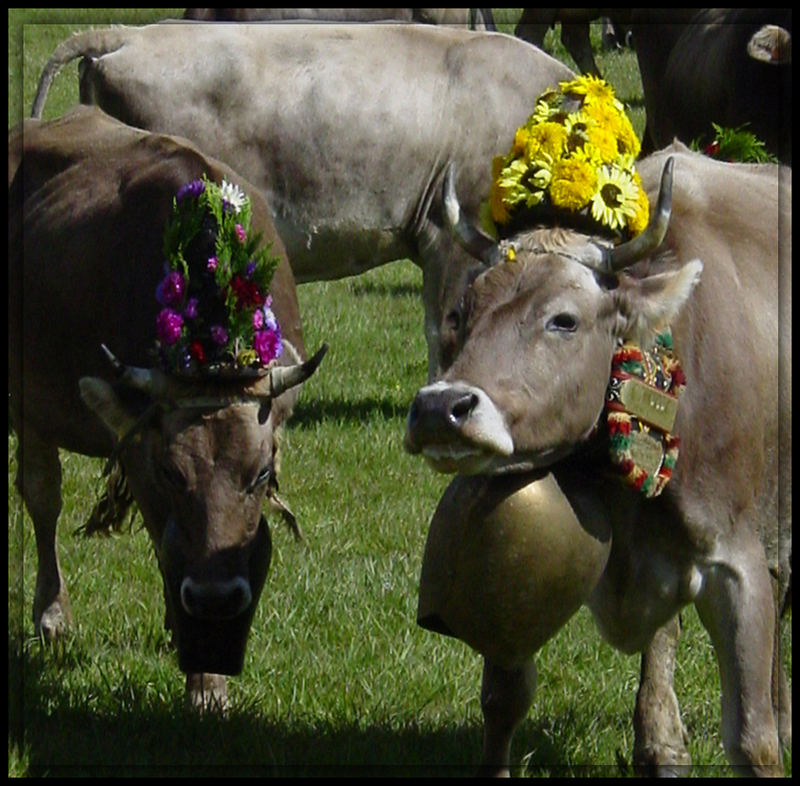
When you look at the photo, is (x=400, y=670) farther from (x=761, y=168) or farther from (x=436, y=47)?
(x=436, y=47)

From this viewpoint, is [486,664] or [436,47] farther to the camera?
[436,47]

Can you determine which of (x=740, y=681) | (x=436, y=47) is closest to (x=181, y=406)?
(x=740, y=681)

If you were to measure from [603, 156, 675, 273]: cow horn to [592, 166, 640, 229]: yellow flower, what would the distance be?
0.09m

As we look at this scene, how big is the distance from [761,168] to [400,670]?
223 centimetres

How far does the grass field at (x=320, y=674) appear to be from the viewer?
17.3 feet

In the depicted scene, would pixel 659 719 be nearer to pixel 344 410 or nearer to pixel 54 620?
pixel 54 620

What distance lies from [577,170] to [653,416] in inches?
28.1

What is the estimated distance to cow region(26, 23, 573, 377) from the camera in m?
8.82

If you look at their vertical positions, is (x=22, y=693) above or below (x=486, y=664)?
below

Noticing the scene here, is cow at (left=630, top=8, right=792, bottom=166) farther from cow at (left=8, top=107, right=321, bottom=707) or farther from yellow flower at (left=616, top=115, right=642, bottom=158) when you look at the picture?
yellow flower at (left=616, top=115, right=642, bottom=158)

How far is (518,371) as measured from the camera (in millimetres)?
4309

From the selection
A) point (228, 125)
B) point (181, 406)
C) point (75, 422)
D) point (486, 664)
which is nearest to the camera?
point (486, 664)

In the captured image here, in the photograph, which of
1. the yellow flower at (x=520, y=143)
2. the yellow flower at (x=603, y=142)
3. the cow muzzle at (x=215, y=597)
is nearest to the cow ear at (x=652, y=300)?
the yellow flower at (x=603, y=142)

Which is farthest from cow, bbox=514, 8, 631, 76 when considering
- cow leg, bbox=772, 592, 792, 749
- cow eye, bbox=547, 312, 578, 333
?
cow eye, bbox=547, 312, 578, 333
